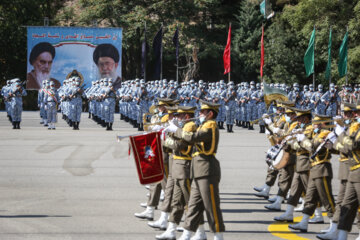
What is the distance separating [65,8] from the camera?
5175cm

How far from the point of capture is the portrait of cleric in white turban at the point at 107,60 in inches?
1486

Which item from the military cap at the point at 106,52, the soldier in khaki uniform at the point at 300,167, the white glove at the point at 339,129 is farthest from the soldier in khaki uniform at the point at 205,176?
the military cap at the point at 106,52

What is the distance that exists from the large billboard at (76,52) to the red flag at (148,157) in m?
28.7

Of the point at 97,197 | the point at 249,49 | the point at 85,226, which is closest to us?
the point at 85,226

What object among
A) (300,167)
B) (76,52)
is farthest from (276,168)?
(76,52)

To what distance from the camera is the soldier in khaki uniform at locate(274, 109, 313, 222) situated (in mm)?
9805

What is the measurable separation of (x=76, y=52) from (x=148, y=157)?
101ft

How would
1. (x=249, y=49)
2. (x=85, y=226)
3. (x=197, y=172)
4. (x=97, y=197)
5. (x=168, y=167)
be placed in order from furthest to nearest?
(x=249, y=49), (x=97, y=197), (x=168, y=167), (x=85, y=226), (x=197, y=172)

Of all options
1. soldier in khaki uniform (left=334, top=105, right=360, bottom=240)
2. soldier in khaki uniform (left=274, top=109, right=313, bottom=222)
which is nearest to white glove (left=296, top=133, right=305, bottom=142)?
soldier in khaki uniform (left=274, top=109, right=313, bottom=222)

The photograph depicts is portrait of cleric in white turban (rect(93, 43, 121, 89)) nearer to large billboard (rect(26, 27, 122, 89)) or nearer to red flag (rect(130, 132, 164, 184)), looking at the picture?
large billboard (rect(26, 27, 122, 89))

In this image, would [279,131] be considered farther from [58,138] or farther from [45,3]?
[45,3]

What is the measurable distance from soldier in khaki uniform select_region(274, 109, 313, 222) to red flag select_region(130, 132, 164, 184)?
2248 mm

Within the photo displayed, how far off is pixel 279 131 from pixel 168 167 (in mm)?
2032

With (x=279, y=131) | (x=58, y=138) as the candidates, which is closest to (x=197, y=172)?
(x=279, y=131)
